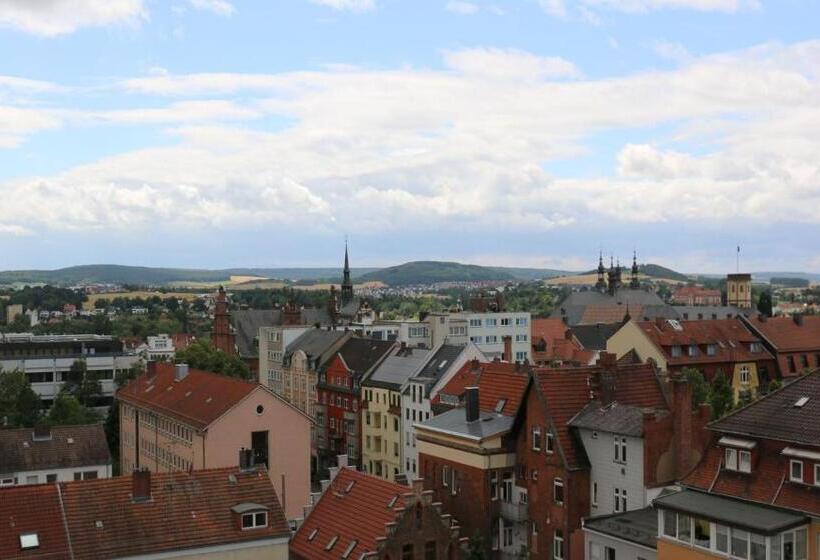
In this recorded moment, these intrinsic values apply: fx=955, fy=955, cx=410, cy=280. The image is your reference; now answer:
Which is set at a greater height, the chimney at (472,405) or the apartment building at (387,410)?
the chimney at (472,405)

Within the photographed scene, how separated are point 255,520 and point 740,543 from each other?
2225 cm

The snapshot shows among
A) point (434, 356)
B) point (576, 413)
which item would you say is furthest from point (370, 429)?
point (576, 413)

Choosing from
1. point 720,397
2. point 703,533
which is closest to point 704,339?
point 720,397

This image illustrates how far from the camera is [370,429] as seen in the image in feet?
319

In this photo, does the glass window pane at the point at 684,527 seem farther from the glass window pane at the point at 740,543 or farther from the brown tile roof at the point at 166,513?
the brown tile roof at the point at 166,513

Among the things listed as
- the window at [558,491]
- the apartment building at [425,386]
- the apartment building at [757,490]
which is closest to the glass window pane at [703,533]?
the apartment building at [757,490]

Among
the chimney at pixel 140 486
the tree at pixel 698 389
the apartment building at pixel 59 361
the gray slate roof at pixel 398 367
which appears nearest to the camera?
the chimney at pixel 140 486

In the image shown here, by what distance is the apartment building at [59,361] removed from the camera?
130625 mm

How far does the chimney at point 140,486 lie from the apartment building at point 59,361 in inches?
3512

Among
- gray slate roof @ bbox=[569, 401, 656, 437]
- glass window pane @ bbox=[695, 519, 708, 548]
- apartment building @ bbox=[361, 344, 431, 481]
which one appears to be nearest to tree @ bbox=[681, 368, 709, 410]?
apartment building @ bbox=[361, 344, 431, 481]

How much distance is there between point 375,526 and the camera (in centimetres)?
4806

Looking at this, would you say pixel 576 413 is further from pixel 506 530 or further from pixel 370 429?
pixel 370 429

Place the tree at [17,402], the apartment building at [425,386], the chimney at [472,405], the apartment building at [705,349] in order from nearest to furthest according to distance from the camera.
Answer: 1. the chimney at [472,405]
2. the apartment building at [425,386]
3. the tree at [17,402]
4. the apartment building at [705,349]

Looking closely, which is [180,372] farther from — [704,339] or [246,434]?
[704,339]
